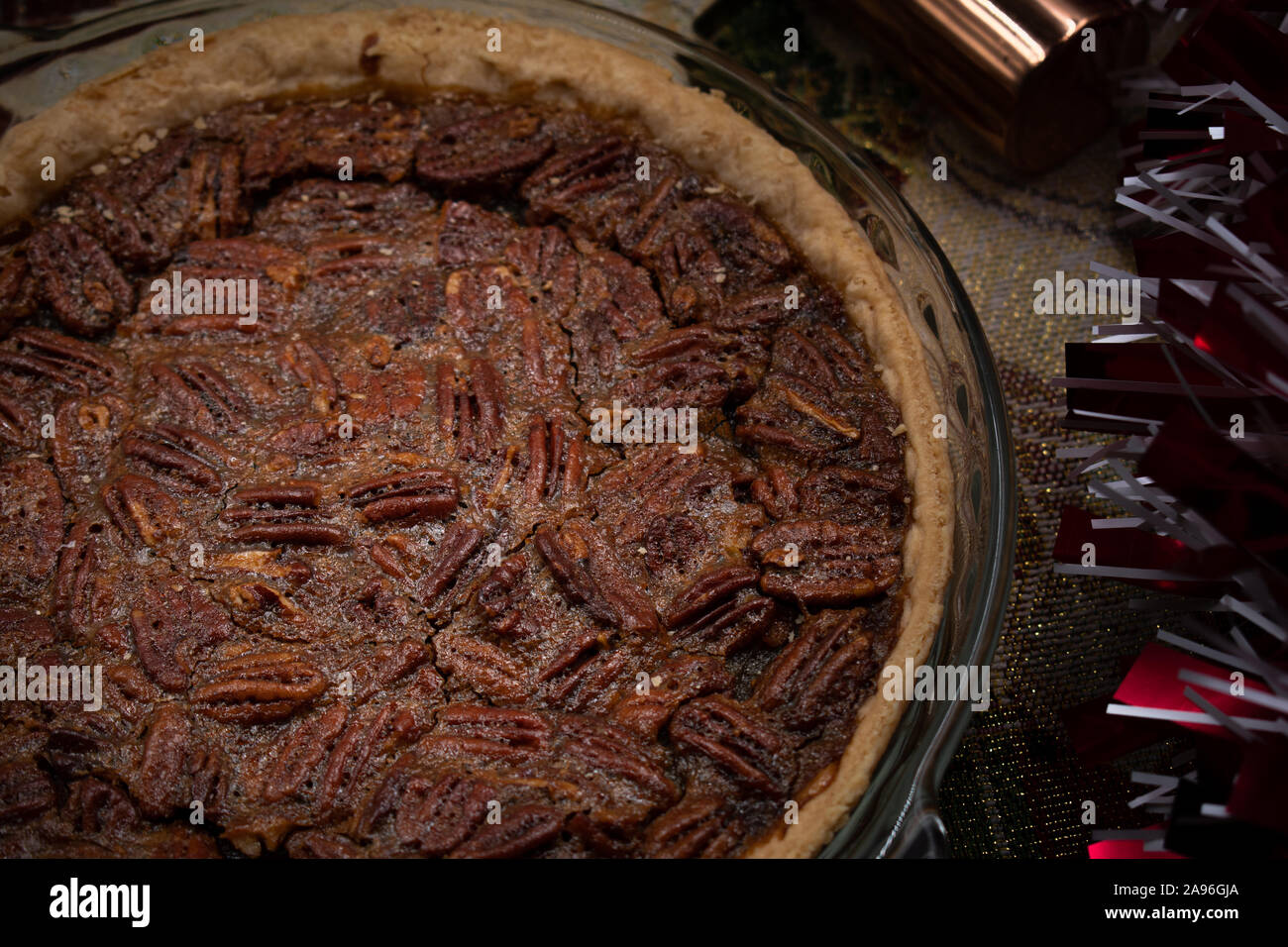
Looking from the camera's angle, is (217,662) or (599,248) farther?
(599,248)

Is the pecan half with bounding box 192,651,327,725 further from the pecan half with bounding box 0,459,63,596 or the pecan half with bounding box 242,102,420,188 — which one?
the pecan half with bounding box 242,102,420,188

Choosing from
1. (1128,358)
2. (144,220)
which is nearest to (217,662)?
(144,220)

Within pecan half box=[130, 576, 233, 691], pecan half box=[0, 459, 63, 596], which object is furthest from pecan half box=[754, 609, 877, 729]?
pecan half box=[0, 459, 63, 596]

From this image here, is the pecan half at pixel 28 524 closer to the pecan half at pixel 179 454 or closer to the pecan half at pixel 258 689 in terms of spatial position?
the pecan half at pixel 179 454

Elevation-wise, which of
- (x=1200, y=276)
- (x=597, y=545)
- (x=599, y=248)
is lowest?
(x=597, y=545)
